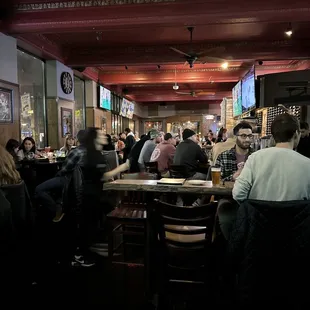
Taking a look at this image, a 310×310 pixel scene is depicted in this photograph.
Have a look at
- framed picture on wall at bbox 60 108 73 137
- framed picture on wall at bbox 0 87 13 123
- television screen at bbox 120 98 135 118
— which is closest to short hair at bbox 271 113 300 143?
framed picture on wall at bbox 0 87 13 123

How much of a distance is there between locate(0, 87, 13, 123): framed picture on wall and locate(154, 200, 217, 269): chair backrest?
4.25 metres

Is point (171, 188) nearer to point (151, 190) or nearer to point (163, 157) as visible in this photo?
point (151, 190)

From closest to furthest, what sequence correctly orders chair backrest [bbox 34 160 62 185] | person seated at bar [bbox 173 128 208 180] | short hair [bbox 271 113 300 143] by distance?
short hair [bbox 271 113 300 143] < person seated at bar [bbox 173 128 208 180] < chair backrest [bbox 34 160 62 185]

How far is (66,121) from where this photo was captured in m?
7.84

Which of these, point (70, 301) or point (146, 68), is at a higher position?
point (146, 68)

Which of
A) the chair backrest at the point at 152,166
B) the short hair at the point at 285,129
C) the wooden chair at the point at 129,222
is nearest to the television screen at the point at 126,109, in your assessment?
the chair backrest at the point at 152,166

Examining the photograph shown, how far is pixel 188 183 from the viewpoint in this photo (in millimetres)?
2680

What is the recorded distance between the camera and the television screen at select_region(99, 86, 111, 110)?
1018 centimetres

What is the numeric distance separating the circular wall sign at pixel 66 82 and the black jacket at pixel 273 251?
6.67m

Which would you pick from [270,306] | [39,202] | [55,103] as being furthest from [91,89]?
[270,306]

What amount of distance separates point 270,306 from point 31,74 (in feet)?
22.4

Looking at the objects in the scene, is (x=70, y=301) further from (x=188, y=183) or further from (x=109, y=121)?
(x=109, y=121)

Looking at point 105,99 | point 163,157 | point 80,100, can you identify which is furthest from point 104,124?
point 163,157

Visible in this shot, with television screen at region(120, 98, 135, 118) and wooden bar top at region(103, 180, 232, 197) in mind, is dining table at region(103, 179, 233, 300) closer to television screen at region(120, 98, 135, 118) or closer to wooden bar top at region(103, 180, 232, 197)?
wooden bar top at region(103, 180, 232, 197)
